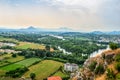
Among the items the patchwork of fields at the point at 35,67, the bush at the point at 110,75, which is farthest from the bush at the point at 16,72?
the bush at the point at 110,75

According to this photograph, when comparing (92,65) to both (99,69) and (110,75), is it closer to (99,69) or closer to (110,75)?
(99,69)

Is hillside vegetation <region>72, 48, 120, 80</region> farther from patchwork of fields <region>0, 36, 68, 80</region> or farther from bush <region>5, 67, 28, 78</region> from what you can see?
bush <region>5, 67, 28, 78</region>

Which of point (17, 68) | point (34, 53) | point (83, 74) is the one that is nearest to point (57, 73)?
point (17, 68)

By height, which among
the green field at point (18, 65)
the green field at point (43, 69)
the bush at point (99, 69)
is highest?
the bush at point (99, 69)

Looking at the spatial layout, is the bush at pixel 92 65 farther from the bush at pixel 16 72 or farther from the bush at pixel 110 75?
the bush at pixel 16 72

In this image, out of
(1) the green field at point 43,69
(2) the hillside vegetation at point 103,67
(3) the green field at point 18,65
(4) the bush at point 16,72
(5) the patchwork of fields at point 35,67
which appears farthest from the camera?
(3) the green field at point 18,65

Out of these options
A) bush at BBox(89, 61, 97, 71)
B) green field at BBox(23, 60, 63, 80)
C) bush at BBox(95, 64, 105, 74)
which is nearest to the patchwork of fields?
green field at BBox(23, 60, 63, 80)

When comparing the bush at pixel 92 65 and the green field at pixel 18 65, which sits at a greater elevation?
the bush at pixel 92 65

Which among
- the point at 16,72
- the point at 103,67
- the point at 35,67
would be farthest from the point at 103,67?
the point at 35,67

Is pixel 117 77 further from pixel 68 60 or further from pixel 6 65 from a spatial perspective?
pixel 68 60
